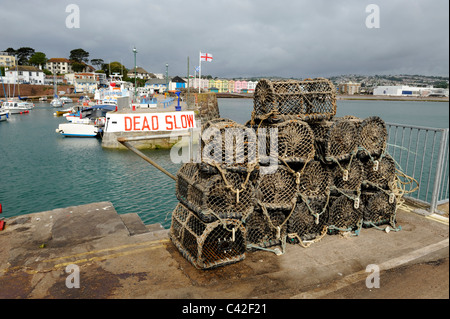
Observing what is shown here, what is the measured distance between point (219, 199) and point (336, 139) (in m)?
2.34

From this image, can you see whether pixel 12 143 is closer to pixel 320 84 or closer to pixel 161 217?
pixel 161 217

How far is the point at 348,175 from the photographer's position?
17.9 feet

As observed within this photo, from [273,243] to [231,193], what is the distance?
119 cm

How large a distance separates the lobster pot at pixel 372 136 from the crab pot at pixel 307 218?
126cm

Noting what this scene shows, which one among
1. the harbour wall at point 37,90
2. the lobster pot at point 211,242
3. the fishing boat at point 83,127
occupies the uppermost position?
the harbour wall at point 37,90

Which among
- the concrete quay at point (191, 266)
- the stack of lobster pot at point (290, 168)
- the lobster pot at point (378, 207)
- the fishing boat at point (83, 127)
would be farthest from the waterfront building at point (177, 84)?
the lobster pot at point (378, 207)

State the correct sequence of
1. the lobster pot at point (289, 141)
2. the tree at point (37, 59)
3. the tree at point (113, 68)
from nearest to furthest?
the lobster pot at point (289, 141), the tree at point (37, 59), the tree at point (113, 68)

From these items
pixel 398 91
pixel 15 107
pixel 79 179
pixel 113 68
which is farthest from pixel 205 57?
pixel 398 91

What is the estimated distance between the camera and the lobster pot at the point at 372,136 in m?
5.53

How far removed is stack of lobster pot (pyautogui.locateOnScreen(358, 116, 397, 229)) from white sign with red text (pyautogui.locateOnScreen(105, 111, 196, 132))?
3.23 meters

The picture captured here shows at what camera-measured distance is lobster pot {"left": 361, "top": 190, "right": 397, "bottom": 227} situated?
5.69 meters

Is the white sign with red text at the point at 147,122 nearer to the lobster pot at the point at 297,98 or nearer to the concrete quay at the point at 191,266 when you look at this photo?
the lobster pot at the point at 297,98

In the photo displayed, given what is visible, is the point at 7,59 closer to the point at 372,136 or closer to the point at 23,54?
the point at 23,54

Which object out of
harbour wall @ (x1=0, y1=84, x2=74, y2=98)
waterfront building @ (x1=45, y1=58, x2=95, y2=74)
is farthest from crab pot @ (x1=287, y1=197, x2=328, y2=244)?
waterfront building @ (x1=45, y1=58, x2=95, y2=74)
